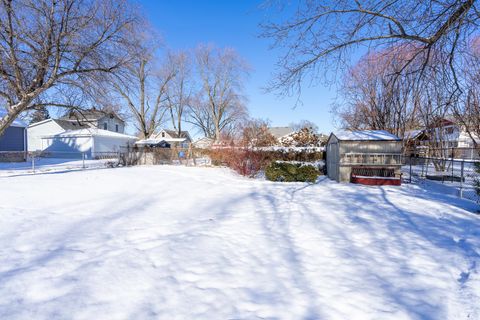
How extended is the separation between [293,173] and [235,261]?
7717 millimetres

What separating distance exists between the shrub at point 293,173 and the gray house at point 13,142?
22354mm

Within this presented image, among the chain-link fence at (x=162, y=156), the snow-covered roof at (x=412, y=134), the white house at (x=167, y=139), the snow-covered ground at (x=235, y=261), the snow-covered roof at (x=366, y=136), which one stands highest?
the white house at (x=167, y=139)

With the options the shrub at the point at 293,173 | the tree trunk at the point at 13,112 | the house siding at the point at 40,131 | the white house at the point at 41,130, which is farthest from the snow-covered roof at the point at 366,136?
the house siding at the point at 40,131

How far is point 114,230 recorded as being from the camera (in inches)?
160

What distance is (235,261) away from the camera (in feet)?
10.2

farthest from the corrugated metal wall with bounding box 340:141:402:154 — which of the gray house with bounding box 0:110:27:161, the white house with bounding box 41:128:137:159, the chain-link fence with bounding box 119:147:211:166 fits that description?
→ the gray house with bounding box 0:110:27:161

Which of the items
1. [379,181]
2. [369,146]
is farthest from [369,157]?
[379,181]

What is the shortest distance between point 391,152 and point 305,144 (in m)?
6.91

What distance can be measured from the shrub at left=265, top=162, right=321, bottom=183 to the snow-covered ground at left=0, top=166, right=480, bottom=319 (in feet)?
14.7

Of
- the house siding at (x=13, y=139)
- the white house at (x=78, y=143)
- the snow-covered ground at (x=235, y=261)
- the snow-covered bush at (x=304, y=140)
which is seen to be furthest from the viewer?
the white house at (x=78, y=143)

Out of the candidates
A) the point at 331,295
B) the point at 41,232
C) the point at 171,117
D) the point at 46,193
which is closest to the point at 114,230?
the point at 41,232

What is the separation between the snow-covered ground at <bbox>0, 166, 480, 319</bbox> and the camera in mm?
2213

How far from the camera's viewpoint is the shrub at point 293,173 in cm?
1034

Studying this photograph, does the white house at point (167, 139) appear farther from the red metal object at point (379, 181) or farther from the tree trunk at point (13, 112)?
the red metal object at point (379, 181)
